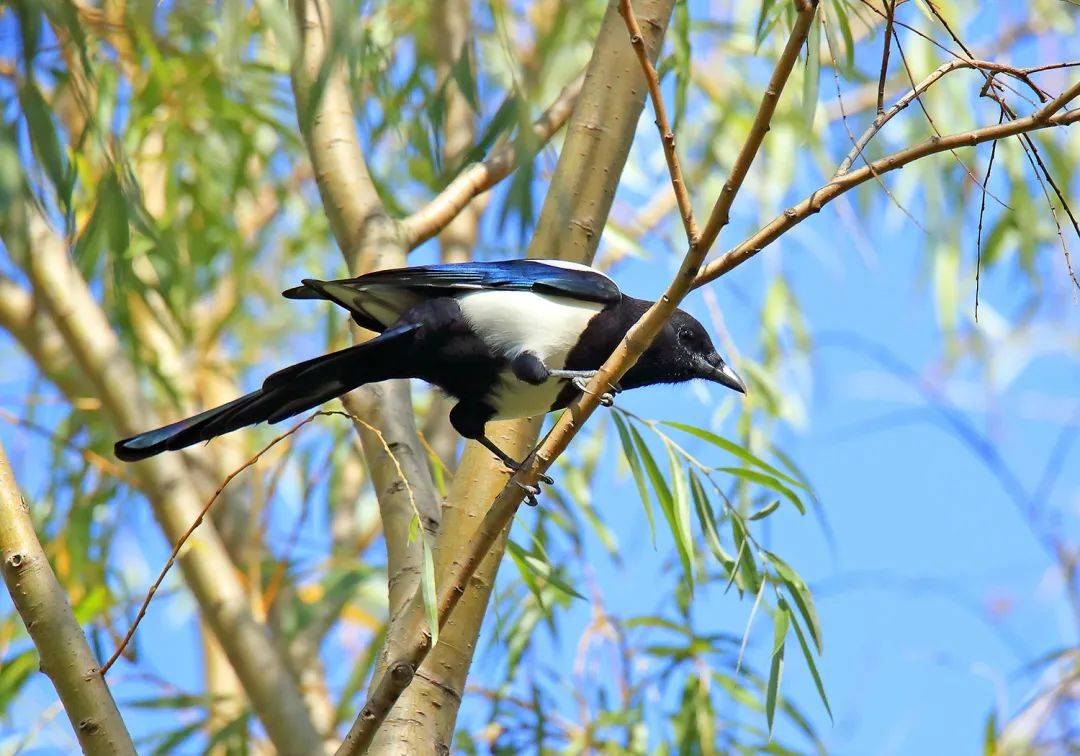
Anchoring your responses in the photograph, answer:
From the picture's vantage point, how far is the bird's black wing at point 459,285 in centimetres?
266

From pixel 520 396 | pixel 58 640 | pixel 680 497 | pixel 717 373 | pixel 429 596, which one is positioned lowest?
pixel 58 640

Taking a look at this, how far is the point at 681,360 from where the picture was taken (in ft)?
9.91

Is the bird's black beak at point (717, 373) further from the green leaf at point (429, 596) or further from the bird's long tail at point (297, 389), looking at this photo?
the green leaf at point (429, 596)

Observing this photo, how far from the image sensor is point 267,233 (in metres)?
5.27

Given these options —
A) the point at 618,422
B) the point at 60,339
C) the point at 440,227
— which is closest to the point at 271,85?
the point at 60,339

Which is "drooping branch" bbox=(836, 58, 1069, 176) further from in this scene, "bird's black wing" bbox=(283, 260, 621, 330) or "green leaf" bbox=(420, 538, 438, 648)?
"bird's black wing" bbox=(283, 260, 621, 330)

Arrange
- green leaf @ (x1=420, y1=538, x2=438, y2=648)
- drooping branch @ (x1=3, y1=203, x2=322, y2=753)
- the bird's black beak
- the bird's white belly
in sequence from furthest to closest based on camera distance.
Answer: drooping branch @ (x1=3, y1=203, x2=322, y2=753) → the bird's black beak → the bird's white belly → green leaf @ (x1=420, y1=538, x2=438, y2=648)

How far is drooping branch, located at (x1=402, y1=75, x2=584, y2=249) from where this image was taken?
2.93 metres

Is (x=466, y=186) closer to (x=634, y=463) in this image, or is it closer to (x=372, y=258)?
(x=372, y=258)

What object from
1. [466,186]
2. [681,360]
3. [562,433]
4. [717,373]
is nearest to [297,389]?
[466,186]

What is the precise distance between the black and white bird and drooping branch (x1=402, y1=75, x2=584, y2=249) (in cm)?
19

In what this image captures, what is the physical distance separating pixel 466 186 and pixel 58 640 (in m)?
1.53

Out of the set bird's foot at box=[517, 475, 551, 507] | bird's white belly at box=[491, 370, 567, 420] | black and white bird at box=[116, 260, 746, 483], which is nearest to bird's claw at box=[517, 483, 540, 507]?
bird's foot at box=[517, 475, 551, 507]

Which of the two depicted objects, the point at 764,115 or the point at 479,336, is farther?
the point at 479,336
